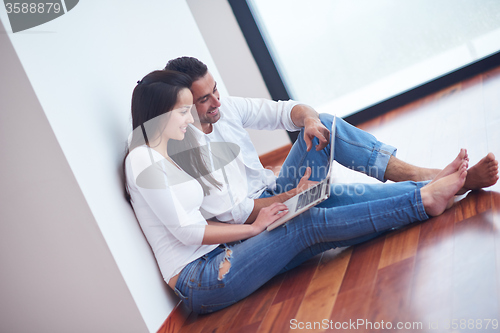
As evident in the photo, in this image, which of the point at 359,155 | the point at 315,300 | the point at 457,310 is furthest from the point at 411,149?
the point at 457,310

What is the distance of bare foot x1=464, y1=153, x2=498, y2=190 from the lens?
1.47 m

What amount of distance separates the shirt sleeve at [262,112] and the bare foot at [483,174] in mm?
715

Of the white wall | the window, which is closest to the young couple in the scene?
the white wall

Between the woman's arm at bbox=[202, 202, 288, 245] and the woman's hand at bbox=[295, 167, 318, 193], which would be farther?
the woman's hand at bbox=[295, 167, 318, 193]

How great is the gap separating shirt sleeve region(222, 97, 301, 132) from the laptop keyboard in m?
0.45

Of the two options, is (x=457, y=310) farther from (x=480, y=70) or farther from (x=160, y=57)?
(x=480, y=70)

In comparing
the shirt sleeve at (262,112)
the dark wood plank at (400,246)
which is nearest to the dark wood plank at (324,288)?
the dark wood plank at (400,246)

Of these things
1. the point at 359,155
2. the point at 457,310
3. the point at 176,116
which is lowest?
the point at 457,310

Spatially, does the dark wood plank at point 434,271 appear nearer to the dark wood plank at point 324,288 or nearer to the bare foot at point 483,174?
the bare foot at point 483,174

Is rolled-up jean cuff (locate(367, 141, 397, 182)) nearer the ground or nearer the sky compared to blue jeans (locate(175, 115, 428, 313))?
nearer the sky

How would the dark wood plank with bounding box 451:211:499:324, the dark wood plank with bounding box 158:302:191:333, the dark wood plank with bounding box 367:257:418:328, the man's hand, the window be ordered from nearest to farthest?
1. the dark wood plank with bounding box 451:211:499:324
2. the dark wood plank with bounding box 367:257:418:328
3. the dark wood plank with bounding box 158:302:191:333
4. the man's hand
5. the window

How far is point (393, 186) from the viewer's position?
1.61 meters

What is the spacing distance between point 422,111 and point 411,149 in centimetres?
76

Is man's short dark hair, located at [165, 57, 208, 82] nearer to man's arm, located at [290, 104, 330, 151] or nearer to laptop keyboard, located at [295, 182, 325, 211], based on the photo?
man's arm, located at [290, 104, 330, 151]
